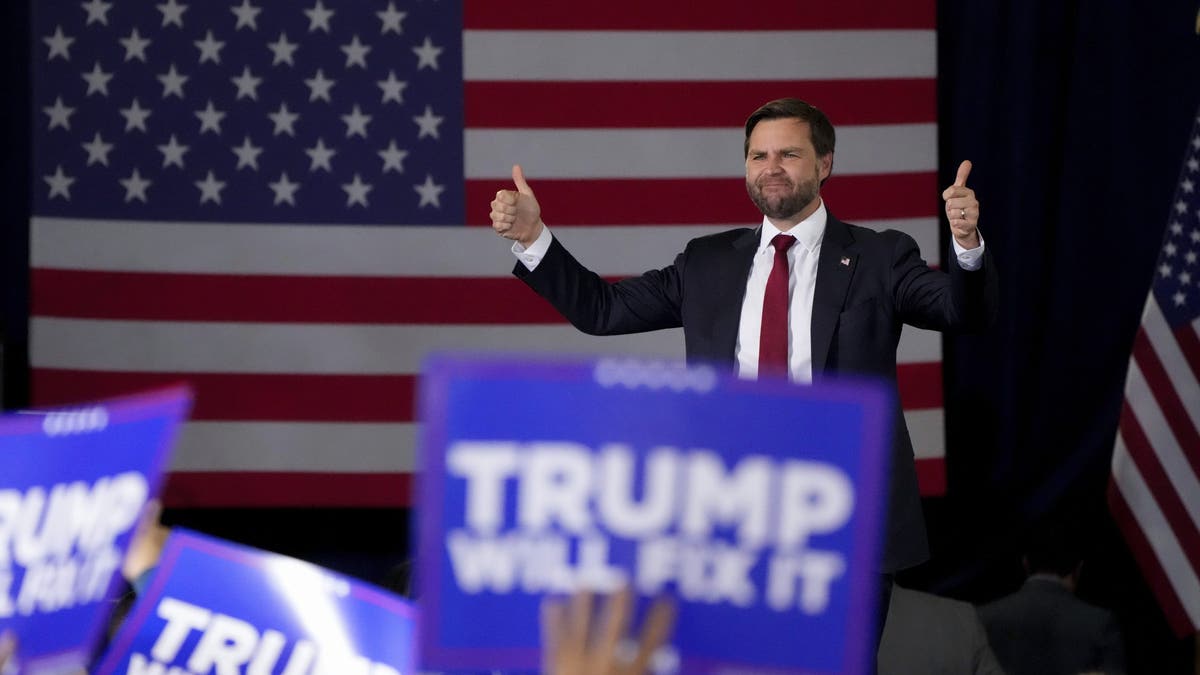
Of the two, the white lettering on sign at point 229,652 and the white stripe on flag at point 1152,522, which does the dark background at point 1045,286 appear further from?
the white lettering on sign at point 229,652

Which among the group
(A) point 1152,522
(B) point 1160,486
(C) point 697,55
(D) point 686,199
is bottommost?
(A) point 1152,522

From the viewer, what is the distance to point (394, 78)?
14.1 ft

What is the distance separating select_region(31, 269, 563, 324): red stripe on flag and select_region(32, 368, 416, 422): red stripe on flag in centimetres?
16

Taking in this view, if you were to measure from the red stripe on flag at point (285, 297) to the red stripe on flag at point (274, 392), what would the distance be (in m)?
0.16

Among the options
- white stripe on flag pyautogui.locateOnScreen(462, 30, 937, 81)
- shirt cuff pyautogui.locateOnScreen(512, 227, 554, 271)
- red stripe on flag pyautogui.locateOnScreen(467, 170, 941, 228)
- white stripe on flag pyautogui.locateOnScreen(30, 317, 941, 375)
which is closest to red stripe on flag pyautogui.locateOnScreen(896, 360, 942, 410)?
red stripe on flag pyautogui.locateOnScreen(467, 170, 941, 228)

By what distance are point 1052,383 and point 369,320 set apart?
1.94m

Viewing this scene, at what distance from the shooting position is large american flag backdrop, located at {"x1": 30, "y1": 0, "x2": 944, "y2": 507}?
4.26m

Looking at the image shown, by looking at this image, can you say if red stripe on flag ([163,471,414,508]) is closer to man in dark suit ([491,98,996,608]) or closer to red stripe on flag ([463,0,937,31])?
red stripe on flag ([463,0,937,31])

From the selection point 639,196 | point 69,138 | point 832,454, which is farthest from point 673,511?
point 69,138

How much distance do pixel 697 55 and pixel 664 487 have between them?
334 centimetres

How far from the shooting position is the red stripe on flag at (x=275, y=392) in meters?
4.30

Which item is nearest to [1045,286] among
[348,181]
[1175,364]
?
[1175,364]

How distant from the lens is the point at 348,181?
4.29 metres

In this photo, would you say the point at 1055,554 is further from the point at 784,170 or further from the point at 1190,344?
the point at 784,170
